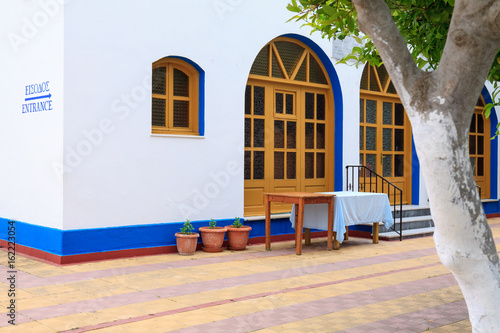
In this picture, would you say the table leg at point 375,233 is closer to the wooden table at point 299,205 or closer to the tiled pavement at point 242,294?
the tiled pavement at point 242,294

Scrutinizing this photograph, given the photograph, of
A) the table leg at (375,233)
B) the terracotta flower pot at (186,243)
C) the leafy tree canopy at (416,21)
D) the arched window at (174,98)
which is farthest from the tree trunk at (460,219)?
the table leg at (375,233)

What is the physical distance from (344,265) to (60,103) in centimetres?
430

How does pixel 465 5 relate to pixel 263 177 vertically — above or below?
above

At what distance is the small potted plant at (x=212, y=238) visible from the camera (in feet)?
28.8

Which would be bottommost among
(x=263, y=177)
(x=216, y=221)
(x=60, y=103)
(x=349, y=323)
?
(x=349, y=323)

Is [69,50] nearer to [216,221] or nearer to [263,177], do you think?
[216,221]

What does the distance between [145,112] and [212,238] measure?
205 centimetres

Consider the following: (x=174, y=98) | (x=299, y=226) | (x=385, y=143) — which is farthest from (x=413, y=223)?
(x=174, y=98)

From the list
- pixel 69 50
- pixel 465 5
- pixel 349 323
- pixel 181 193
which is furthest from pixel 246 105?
pixel 465 5

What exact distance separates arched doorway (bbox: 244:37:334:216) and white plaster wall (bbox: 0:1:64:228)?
3262 mm

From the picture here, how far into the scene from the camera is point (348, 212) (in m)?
9.20

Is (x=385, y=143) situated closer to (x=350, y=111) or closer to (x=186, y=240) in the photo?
(x=350, y=111)

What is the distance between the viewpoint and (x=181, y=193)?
8.84m

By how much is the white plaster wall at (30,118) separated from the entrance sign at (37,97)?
78 mm
